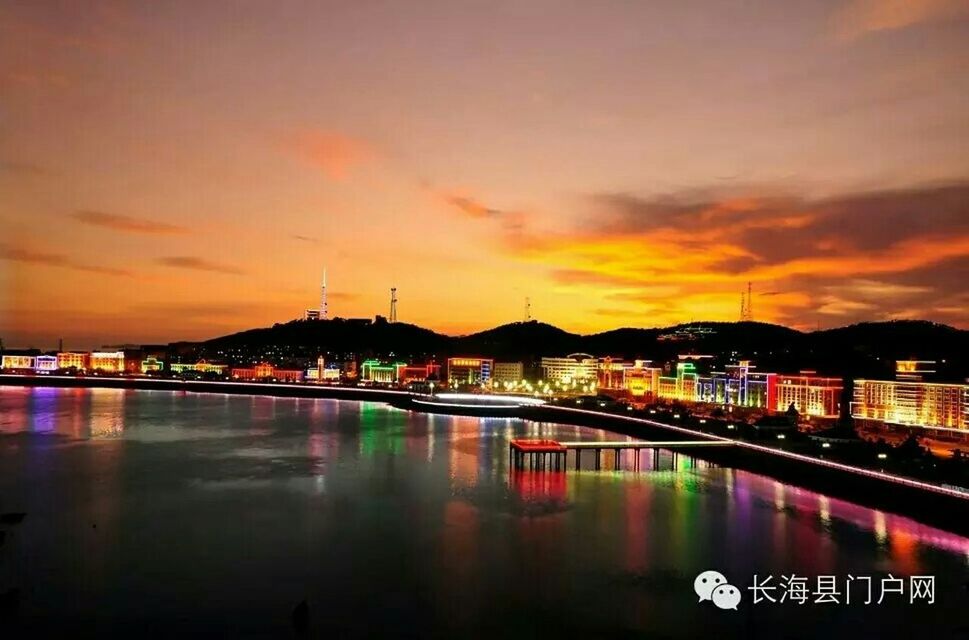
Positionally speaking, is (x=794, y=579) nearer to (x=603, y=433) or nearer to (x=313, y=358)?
(x=603, y=433)

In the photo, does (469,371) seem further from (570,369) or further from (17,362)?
(17,362)

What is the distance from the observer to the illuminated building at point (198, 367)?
107312 millimetres

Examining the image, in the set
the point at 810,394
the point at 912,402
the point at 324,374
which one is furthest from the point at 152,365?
the point at 912,402

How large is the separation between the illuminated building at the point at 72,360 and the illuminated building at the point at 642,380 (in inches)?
3281

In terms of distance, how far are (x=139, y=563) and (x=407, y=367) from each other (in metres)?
82.1

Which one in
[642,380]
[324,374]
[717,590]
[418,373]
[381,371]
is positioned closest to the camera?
[717,590]

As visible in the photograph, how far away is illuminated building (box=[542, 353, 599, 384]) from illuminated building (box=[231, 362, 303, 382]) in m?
34.1

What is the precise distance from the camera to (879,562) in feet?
51.7

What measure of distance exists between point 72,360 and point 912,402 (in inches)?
4372

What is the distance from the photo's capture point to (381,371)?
326ft

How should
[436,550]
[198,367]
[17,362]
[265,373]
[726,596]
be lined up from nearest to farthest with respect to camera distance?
[726,596] < [436,550] < [265,373] < [17,362] < [198,367]

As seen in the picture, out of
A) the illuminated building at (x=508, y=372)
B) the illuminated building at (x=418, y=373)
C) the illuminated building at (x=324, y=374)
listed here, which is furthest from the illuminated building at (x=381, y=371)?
the illuminated building at (x=508, y=372)

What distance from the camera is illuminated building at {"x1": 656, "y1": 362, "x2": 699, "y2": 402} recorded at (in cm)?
5867

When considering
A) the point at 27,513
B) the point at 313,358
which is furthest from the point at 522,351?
the point at 27,513
